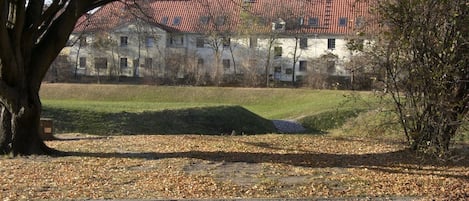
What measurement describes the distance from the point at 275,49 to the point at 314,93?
1353 centimetres

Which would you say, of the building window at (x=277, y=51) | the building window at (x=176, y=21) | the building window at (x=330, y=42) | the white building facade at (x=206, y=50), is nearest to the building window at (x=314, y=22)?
the white building facade at (x=206, y=50)

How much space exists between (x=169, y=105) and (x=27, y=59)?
23.7 meters

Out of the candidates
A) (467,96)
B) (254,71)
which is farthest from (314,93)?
(467,96)

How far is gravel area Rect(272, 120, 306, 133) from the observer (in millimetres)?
30859

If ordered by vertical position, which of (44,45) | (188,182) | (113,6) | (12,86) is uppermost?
(113,6)

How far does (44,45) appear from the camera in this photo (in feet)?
40.7

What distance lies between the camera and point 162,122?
28359 millimetres

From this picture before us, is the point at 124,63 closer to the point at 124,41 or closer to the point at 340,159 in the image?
the point at 124,41

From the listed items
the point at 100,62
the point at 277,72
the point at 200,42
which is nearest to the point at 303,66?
the point at 277,72

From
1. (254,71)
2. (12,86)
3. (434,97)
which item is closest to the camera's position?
(434,97)

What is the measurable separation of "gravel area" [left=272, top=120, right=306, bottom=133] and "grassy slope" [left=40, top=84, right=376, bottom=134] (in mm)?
699

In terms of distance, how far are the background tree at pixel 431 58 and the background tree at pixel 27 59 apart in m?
6.16

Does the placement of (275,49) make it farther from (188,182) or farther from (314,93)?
(188,182)

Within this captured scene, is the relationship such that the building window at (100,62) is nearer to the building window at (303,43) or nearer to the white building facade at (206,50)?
the white building facade at (206,50)
